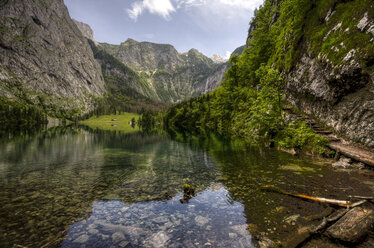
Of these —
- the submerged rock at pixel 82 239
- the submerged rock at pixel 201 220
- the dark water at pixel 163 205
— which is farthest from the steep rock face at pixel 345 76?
the submerged rock at pixel 82 239

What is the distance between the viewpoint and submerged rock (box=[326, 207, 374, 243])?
263 inches

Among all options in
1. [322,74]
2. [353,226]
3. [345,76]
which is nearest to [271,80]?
[322,74]

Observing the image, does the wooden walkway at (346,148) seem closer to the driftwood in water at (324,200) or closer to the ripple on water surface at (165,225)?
the driftwood in water at (324,200)

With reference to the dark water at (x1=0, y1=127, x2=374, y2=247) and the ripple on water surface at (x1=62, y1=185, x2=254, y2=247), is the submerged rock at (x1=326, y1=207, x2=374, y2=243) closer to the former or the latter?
the dark water at (x1=0, y1=127, x2=374, y2=247)

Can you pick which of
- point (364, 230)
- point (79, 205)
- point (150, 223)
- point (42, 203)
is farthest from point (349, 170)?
point (42, 203)

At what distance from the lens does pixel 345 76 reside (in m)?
19.6

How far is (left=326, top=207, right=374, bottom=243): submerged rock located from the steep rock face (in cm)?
1248

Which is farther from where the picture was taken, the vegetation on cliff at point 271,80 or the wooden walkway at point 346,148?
the vegetation on cliff at point 271,80

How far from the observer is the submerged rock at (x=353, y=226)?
A: 669 centimetres

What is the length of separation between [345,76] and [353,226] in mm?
18721

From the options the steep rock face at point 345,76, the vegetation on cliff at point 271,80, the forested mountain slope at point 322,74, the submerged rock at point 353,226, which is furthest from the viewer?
the vegetation on cliff at point 271,80

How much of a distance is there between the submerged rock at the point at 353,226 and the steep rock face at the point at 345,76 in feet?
40.9

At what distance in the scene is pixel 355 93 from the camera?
18781 mm

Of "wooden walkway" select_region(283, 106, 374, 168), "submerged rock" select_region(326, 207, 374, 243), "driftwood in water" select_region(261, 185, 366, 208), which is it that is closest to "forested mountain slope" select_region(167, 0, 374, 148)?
"wooden walkway" select_region(283, 106, 374, 168)
